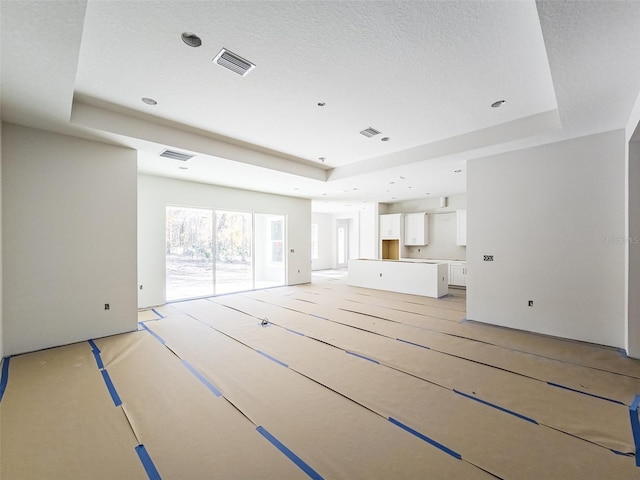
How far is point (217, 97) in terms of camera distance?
329 centimetres

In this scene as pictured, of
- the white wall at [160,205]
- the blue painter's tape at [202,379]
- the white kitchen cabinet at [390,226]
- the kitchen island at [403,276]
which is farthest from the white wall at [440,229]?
the blue painter's tape at [202,379]

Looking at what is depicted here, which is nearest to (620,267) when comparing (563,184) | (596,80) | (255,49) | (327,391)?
(563,184)

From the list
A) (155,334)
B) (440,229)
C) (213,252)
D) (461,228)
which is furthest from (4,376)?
(440,229)

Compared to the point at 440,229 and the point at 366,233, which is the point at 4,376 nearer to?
the point at 440,229

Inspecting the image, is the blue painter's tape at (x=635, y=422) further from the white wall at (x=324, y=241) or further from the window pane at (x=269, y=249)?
the white wall at (x=324, y=241)

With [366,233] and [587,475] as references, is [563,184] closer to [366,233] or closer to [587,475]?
[587,475]

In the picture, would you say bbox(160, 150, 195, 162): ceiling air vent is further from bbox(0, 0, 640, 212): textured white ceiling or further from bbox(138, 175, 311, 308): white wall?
bbox(138, 175, 311, 308): white wall

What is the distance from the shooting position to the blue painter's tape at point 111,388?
249cm

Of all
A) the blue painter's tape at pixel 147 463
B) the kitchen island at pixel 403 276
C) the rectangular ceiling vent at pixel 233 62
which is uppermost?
the rectangular ceiling vent at pixel 233 62

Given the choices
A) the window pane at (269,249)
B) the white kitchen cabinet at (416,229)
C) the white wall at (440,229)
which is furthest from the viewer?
the white kitchen cabinet at (416,229)

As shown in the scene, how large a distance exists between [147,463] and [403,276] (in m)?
6.74

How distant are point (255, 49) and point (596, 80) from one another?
9.88 feet

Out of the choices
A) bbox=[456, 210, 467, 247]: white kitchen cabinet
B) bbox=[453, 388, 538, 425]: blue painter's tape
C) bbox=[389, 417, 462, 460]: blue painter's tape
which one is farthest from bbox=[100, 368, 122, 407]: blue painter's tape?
bbox=[456, 210, 467, 247]: white kitchen cabinet

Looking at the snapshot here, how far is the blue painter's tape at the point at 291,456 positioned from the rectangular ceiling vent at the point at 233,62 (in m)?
3.05
